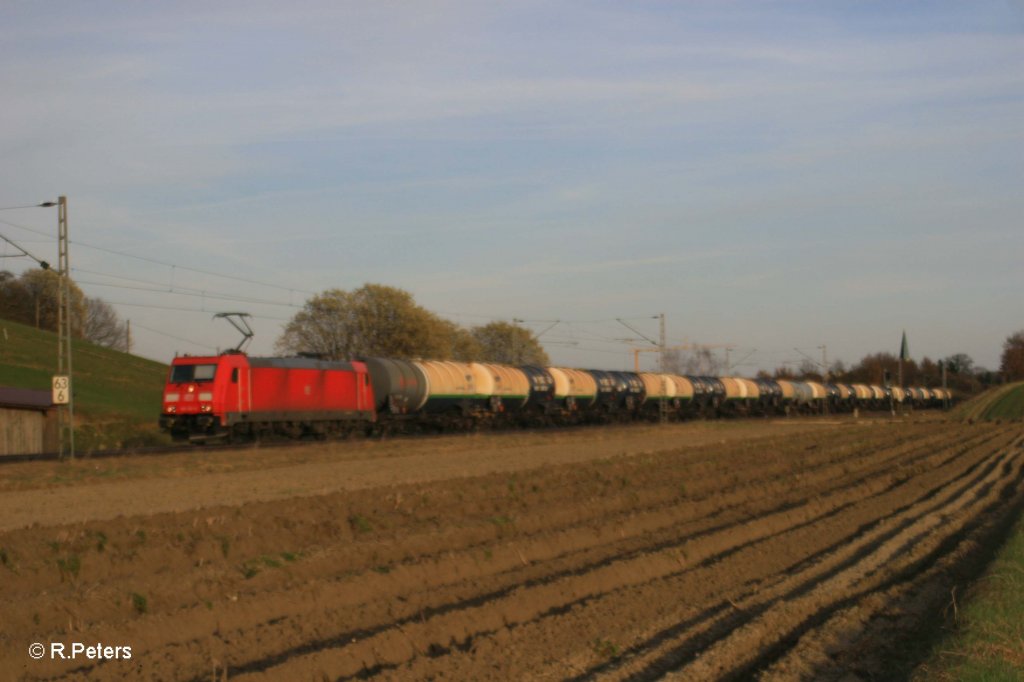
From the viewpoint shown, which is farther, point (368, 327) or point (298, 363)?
point (368, 327)

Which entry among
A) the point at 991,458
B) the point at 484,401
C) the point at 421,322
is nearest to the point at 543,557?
the point at 991,458

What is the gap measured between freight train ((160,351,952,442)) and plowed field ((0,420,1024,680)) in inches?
344

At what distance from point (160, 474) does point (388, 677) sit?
1927 centimetres

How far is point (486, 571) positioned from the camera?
42.2 ft

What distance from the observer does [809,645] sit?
895cm

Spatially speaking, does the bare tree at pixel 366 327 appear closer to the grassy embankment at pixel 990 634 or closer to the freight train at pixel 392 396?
the freight train at pixel 392 396

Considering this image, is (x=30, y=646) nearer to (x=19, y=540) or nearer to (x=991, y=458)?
(x=19, y=540)

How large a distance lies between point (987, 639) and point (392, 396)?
34266 millimetres

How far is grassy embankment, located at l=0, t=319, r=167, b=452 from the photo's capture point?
48.2 metres

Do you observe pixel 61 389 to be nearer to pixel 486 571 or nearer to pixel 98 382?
pixel 486 571

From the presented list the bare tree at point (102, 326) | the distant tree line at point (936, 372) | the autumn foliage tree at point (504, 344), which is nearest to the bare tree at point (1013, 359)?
the distant tree line at point (936, 372)

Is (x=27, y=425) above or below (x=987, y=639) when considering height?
above

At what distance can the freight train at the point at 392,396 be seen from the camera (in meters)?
34.5

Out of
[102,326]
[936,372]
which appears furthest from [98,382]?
[936,372]
